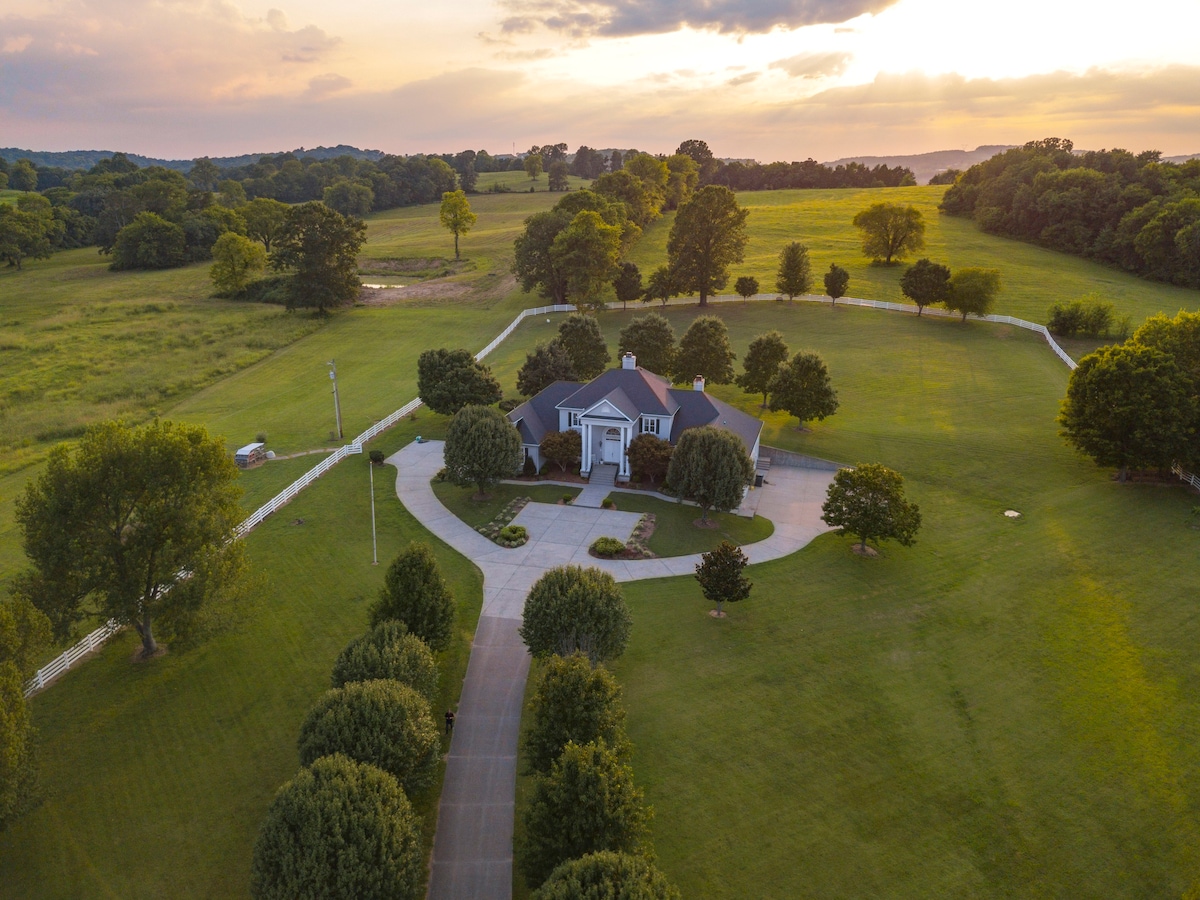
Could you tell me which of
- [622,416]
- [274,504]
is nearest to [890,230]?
[622,416]

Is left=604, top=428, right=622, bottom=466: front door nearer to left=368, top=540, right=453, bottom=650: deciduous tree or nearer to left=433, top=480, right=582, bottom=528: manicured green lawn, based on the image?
left=433, top=480, right=582, bottom=528: manicured green lawn

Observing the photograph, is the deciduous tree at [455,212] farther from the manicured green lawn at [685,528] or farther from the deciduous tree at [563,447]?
the manicured green lawn at [685,528]

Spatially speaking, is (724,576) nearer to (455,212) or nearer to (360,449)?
(360,449)

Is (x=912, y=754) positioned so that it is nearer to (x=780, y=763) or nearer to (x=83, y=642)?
(x=780, y=763)

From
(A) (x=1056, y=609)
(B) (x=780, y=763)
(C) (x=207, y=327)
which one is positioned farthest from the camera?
(C) (x=207, y=327)

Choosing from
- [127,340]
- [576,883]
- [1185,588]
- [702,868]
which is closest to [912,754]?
[702,868]

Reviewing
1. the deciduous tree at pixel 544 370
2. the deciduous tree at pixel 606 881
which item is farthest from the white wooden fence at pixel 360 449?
the deciduous tree at pixel 606 881

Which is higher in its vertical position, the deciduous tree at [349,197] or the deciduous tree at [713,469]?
the deciduous tree at [349,197]
